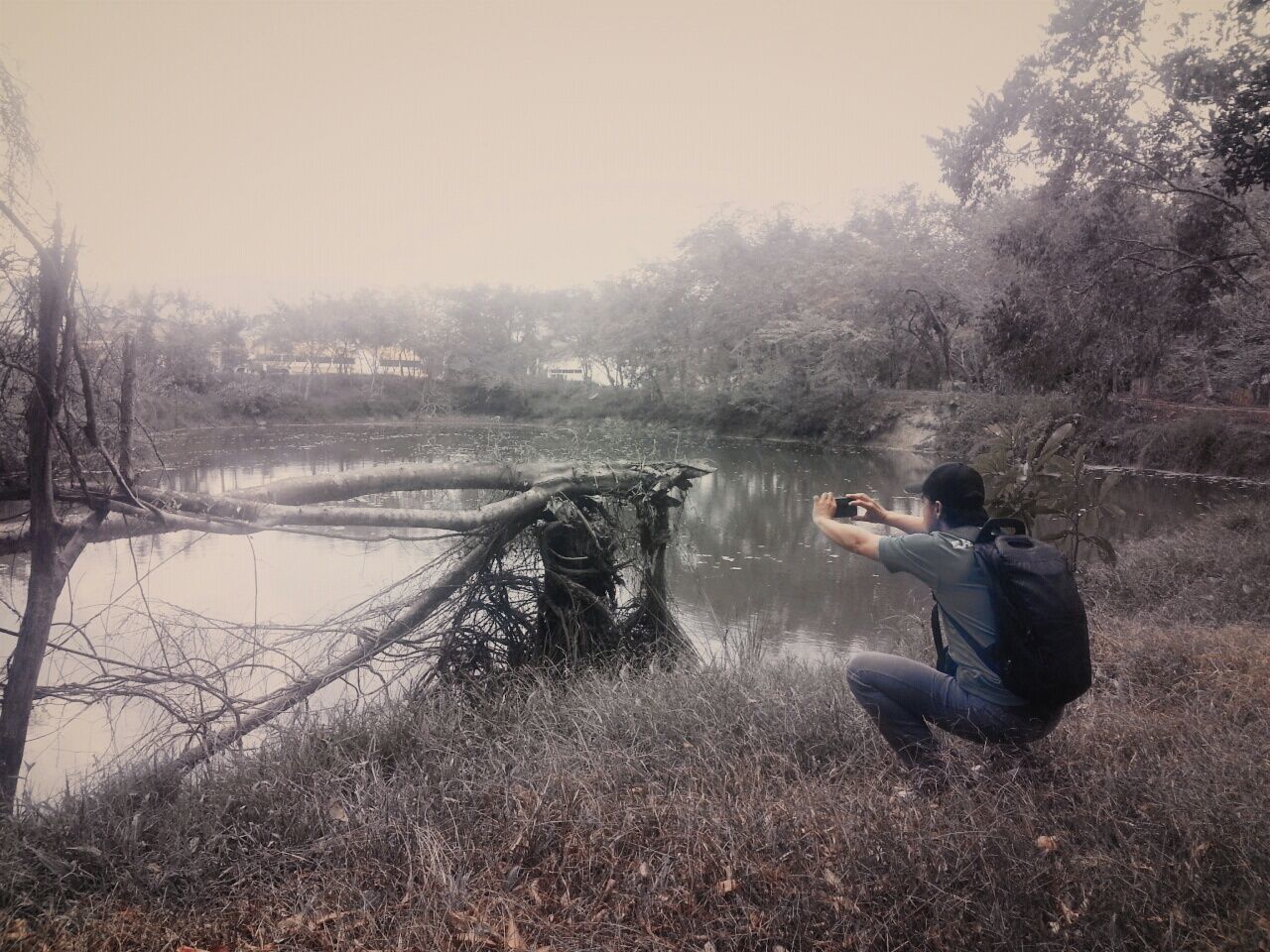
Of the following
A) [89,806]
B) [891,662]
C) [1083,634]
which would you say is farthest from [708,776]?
[89,806]

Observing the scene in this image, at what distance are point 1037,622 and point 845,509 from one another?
832 millimetres

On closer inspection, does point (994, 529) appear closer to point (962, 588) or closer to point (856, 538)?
point (962, 588)

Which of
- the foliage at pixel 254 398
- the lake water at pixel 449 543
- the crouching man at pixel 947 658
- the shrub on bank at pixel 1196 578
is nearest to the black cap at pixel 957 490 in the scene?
the crouching man at pixel 947 658

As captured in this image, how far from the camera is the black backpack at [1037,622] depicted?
2318mm

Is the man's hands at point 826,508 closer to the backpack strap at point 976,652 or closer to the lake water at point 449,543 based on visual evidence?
the backpack strap at point 976,652

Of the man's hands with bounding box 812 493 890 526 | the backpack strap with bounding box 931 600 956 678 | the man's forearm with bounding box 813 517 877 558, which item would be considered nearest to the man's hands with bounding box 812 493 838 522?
the man's hands with bounding box 812 493 890 526

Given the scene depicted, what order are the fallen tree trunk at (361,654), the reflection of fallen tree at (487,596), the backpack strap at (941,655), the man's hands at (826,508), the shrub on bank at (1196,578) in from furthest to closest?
the shrub on bank at (1196,578) < the reflection of fallen tree at (487,596) < the fallen tree trunk at (361,654) < the man's hands at (826,508) < the backpack strap at (941,655)

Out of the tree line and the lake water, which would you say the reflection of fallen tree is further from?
the tree line

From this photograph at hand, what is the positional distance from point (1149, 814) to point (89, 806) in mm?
3326

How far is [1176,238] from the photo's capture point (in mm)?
8633

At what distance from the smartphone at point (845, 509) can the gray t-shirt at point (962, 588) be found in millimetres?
361

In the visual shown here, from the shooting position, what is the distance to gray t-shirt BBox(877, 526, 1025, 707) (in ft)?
8.14

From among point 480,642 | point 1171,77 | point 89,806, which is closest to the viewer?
point 89,806

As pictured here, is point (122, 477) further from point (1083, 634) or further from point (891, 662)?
point (1083, 634)
